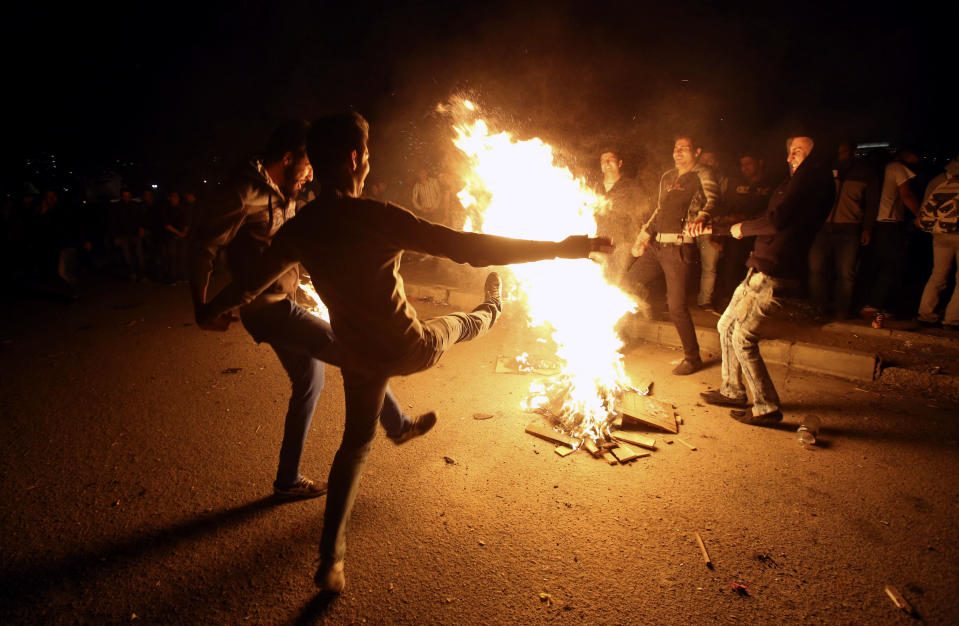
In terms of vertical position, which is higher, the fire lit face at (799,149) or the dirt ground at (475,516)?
the fire lit face at (799,149)

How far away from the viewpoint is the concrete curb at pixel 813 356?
530 centimetres

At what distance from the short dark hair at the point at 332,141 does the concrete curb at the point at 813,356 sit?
18.4ft

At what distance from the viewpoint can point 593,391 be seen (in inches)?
173

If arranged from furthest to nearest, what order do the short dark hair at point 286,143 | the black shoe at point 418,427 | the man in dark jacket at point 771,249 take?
1. the man in dark jacket at point 771,249
2. the black shoe at point 418,427
3. the short dark hair at point 286,143

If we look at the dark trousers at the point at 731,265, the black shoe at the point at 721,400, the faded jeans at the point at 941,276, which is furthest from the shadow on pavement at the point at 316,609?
the faded jeans at the point at 941,276

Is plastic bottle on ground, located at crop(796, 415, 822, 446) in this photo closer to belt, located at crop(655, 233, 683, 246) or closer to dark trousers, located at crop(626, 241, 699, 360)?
dark trousers, located at crop(626, 241, 699, 360)

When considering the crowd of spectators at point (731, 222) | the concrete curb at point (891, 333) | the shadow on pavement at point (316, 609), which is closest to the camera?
the shadow on pavement at point (316, 609)

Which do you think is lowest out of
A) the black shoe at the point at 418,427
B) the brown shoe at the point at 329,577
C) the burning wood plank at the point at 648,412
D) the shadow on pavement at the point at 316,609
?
the shadow on pavement at the point at 316,609

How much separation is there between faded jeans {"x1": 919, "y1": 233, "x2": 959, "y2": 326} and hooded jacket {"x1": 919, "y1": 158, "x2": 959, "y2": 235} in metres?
0.16

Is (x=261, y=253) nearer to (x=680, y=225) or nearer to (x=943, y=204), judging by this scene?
(x=680, y=225)

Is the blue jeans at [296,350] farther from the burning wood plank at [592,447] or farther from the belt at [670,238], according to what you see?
the belt at [670,238]

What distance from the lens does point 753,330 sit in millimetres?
4133

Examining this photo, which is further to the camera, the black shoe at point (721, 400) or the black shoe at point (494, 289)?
the black shoe at point (721, 400)

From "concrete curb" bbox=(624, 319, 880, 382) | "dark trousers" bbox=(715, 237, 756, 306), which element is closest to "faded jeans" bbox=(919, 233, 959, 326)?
"concrete curb" bbox=(624, 319, 880, 382)
